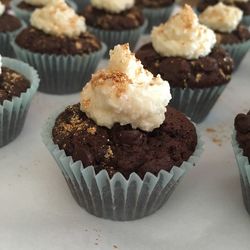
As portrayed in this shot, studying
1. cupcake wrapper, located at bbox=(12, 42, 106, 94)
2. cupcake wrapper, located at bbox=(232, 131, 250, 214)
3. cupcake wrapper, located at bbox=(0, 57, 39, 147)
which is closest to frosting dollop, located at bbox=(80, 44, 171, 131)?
cupcake wrapper, located at bbox=(232, 131, 250, 214)

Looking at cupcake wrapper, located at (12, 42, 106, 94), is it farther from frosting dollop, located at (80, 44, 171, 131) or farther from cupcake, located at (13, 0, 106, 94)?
frosting dollop, located at (80, 44, 171, 131)

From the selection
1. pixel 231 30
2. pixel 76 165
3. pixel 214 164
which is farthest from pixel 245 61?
pixel 76 165

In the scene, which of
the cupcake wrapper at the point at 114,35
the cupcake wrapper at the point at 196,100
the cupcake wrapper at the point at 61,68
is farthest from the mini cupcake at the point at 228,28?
the cupcake wrapper at the point at 61,68

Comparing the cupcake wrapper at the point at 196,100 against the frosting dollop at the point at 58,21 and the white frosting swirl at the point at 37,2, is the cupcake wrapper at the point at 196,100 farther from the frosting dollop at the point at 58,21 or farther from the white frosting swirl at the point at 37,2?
the white frosting swirl at the point at 37,2

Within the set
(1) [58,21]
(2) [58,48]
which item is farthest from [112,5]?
(2) [58,48]

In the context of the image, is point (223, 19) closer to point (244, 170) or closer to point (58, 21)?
point (58, 21)
